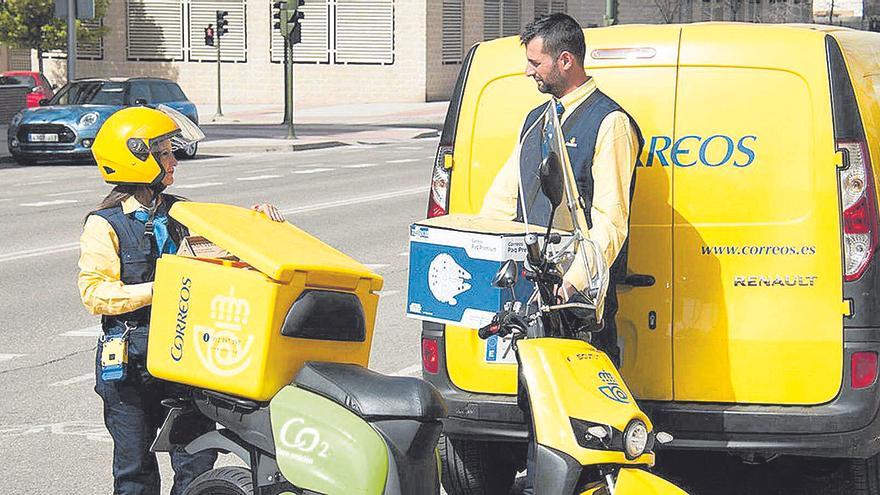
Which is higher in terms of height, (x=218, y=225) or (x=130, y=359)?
(x=218, y=225)

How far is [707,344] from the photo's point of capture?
5.46 m

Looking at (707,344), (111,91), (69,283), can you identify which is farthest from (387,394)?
(111,91)

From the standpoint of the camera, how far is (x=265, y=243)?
443 centimetres

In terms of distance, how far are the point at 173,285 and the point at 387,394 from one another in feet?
2.60

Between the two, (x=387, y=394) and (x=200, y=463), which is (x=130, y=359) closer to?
(x=200, y=463)

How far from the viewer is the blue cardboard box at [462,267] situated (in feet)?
15.3

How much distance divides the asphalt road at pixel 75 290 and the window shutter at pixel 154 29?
24187mm

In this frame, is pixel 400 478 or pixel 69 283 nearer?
pixel 400 478

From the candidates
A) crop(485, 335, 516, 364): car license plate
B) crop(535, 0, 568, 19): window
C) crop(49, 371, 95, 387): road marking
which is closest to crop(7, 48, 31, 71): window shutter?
crop(535, 0, 568, 19): window

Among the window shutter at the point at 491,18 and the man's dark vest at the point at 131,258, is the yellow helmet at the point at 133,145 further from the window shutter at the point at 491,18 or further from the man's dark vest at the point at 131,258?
the window shutter at the point at 491,18

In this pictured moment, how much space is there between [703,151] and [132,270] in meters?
2.14

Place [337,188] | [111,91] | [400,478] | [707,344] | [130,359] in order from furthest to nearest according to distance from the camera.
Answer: [111,91] → [337,188] → [707,344] → [130,359] → [400,478]

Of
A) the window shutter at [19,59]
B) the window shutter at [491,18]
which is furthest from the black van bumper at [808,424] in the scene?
the window shutter at [19,59]

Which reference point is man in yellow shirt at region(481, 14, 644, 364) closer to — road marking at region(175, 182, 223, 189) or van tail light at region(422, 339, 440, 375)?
van tail light at region(422, 339, 440, 375)
